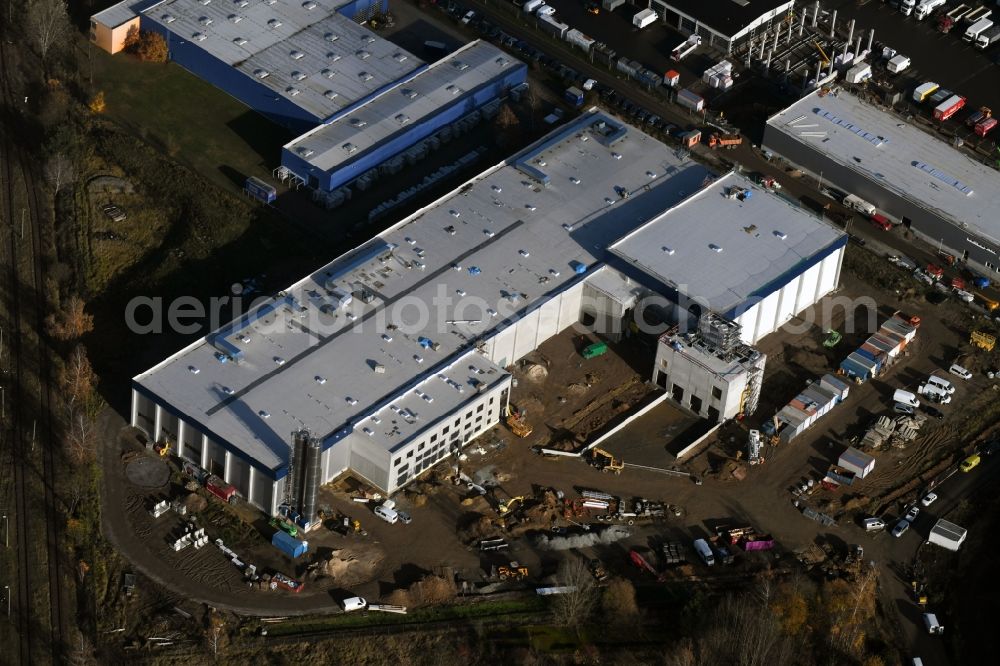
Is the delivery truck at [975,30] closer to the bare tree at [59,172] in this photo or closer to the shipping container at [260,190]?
the shipping container at [260,190]

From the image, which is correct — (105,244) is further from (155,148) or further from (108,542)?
(108,542)

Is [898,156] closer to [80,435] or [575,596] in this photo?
[575,596]

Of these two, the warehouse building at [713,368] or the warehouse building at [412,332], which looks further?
the warehouse building at [713,368]

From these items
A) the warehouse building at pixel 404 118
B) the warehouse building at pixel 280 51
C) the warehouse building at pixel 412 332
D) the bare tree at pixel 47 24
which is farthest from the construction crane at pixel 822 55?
the bare tree at pixel 47 24

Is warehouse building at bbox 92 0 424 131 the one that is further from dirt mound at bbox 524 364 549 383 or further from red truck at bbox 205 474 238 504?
red truck at bbox 205 474 238 504

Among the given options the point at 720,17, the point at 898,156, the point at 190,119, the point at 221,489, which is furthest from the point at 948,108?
the point at 221,489

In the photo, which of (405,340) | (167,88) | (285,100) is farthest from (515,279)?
(167,88)

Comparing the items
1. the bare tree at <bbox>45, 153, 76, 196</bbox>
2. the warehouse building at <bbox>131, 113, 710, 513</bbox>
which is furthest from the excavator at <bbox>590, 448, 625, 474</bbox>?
the bare tree at <bbox>45, 153, 76, 196</bbox>
